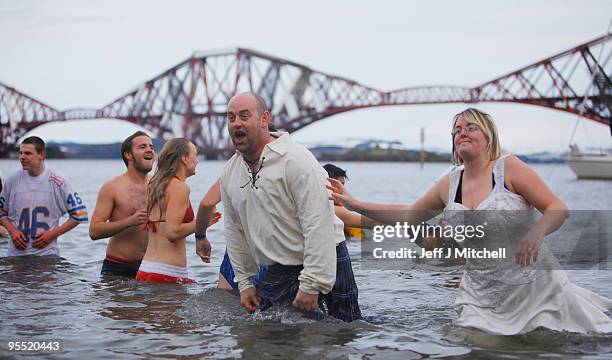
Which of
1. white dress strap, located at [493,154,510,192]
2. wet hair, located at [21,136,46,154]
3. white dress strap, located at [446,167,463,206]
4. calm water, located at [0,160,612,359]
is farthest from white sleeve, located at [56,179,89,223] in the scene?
white dress strap, located at [493,154,510,192]

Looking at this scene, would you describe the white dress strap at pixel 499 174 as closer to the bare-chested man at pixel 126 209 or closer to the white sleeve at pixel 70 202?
the bare-chested man at pixel 126 209

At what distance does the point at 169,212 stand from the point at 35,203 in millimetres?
2609

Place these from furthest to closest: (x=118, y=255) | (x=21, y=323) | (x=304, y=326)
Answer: (x=118, y=255) < (x=21, y=323) < (x=304, y=326)

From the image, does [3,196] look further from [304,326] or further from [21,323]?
[304,326]

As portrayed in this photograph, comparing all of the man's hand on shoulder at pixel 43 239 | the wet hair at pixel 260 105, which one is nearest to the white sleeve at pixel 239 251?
the wet hair at pixel 260 105

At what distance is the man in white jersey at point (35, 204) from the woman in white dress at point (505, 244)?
4958 millimetres

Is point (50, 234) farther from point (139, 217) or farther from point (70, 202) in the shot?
point (139, 217)

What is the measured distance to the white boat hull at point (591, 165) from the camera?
58.9m

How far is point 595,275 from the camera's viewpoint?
30.9ft

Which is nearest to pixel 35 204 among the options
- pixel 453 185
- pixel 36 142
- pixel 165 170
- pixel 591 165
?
pixel 36 142

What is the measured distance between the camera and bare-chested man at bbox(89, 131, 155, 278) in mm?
7227

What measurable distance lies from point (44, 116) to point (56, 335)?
142m

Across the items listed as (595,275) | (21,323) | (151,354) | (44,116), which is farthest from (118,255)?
(44,116)

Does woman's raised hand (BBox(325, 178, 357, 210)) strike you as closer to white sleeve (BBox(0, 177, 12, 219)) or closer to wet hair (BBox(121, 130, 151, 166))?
wet hair (BBox(121, 130, 151, 166))
